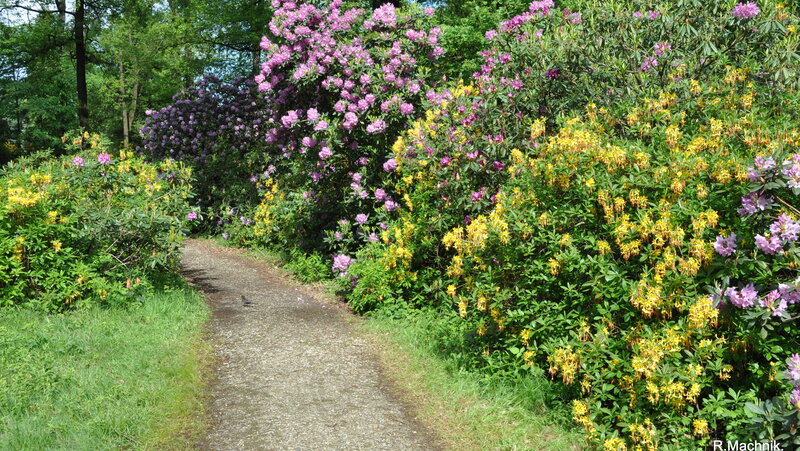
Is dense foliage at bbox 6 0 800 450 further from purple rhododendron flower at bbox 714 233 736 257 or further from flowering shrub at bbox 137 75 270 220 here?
flowering shrub at bbox 137 75 270 220

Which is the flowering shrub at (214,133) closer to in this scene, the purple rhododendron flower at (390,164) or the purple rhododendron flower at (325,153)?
the purple rhododendron flower at (325,153)

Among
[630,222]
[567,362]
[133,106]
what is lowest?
[567,362]

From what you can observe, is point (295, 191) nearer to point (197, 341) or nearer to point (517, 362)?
point (197, 341)

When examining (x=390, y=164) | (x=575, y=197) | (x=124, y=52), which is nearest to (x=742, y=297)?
(x=575, y=197)

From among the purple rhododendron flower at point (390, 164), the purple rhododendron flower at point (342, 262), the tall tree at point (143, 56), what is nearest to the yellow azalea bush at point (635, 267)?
the purple rhododendron flower at point (390, 164)

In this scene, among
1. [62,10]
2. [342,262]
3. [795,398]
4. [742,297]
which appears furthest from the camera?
[62,10]

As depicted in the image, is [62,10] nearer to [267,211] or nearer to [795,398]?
[267,211]

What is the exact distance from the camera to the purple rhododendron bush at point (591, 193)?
10.9 ft

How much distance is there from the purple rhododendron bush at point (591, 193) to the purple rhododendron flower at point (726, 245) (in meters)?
0.01

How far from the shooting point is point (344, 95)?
830cm

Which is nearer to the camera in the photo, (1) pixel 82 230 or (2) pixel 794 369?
(2) pixel 794 369

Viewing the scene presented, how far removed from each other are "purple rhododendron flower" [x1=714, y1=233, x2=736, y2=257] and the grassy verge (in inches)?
59.2

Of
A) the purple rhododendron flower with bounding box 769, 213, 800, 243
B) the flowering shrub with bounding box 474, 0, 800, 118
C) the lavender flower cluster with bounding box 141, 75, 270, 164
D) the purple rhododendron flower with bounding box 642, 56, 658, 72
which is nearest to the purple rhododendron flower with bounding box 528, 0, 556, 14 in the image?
the flowering shrub with bounding box 474, 0, 800, 118

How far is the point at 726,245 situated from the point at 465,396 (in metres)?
2.27
